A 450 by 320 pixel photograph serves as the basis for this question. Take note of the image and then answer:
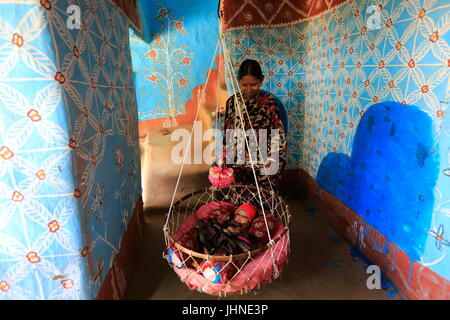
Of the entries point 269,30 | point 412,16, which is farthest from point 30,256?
point 269,30

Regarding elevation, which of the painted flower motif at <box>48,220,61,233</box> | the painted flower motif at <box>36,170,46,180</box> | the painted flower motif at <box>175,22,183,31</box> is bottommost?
the painted flower motif at <box>48,220,61,233</box>

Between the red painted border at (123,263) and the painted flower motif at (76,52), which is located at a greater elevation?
the painted flower motif at (76,52)

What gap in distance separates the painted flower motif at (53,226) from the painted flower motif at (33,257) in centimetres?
11

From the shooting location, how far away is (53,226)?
965 mm

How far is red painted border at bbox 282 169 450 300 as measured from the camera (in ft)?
3.95

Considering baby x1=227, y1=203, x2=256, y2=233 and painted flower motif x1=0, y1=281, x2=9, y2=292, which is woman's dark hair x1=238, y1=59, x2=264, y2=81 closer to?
baby x1=227, y1=203, x2=256, y2=233

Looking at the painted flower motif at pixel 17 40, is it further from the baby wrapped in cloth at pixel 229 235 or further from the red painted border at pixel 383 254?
the red painted border at pixel 383 254

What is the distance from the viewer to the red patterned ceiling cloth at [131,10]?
1.61 metres

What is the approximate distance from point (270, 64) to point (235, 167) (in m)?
1.14

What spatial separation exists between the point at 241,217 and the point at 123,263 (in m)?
0.73
